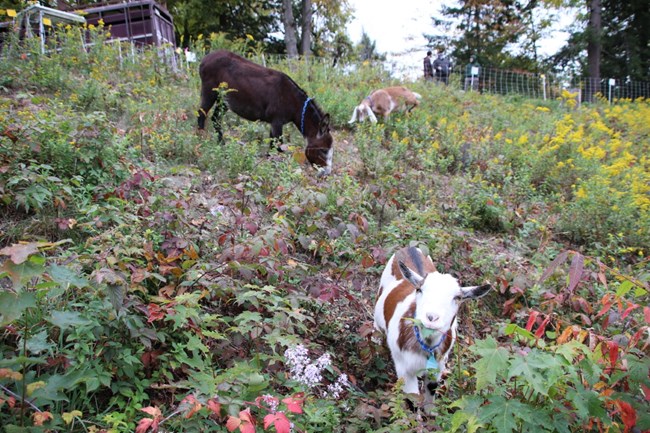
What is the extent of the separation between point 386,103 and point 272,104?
3548 mm

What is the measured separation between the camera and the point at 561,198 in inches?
237

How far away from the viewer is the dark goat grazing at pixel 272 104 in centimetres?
667

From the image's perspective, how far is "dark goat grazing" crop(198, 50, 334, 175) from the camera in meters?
6.67

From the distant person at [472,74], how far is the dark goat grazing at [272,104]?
30.7ft

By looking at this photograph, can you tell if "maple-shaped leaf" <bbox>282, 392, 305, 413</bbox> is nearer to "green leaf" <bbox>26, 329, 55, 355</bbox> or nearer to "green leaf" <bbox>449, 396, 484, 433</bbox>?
"green leaf" <bbox>449, 396, 484, 433</bbox>

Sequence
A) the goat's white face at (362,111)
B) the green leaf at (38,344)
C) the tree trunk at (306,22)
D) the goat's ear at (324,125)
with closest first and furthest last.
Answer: the green leaf at (38,344)
the goat's ear at (324,125)
the goat's white face at (362,111)
the tree trunk at (306,22)

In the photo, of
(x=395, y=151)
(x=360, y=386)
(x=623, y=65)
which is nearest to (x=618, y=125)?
(x=395, y=151)

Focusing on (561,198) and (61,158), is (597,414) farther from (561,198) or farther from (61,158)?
(561,198)

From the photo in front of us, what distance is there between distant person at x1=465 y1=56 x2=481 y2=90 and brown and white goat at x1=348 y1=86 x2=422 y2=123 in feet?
17.9

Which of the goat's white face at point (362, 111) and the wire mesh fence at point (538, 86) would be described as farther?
the wire mesh fence at point (538, 86)

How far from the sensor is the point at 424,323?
2398 millimetres

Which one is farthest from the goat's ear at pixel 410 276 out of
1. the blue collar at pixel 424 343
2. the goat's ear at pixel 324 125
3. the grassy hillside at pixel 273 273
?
the goat's ear at pixel 324 125

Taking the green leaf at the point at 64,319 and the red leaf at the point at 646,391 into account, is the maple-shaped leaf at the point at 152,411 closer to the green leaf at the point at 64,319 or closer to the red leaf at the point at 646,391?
the green leaf at the point at 64,319

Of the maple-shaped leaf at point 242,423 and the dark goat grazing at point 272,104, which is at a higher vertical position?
the dark goat grazing at point 272,104
